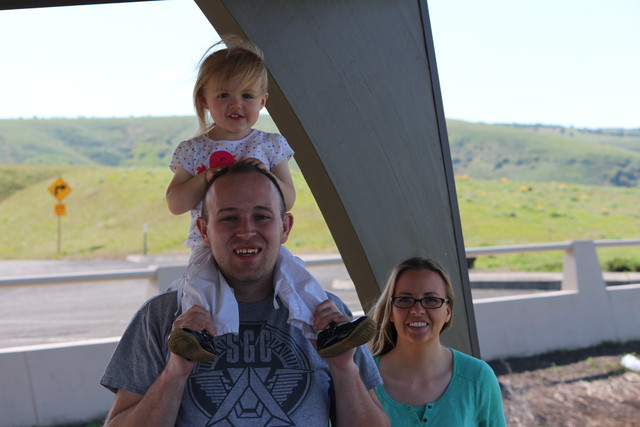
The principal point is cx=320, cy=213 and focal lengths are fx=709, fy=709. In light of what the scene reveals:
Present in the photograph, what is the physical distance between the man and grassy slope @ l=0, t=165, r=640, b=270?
25.4 m

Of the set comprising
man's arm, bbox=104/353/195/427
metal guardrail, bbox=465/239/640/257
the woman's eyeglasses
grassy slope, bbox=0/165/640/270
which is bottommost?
man's arm, bbox=104/353/195/427

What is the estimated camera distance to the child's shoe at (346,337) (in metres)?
2.04

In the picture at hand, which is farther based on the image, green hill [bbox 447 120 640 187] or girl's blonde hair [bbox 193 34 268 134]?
green hill [bbox 447 120 640 187]

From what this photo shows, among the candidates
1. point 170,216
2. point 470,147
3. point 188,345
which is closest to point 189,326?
point 188,345

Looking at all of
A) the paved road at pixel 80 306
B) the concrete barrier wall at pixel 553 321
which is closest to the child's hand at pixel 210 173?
the concrete barrier wall at pixel 553 321

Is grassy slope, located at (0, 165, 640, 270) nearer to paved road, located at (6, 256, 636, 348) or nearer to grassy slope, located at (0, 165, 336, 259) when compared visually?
grassy slope, located at (0, 165, 336, 259)

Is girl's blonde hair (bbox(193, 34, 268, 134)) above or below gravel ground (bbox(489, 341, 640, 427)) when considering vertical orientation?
above

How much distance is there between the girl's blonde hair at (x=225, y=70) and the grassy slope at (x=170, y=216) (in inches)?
976

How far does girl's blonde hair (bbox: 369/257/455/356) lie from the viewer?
2.97 meters

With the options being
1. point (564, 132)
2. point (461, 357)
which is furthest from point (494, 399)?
point (564, 132)

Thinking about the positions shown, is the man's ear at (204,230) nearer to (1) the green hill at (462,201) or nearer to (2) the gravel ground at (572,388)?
(2) the gravel ground at (572,388)

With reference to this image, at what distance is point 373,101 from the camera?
3.58 metres

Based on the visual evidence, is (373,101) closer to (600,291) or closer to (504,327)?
(504,327)

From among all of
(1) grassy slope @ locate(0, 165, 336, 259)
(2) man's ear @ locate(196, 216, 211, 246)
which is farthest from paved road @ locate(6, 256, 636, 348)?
(2) man's ear @ locate(196, 216, 211, 246)
